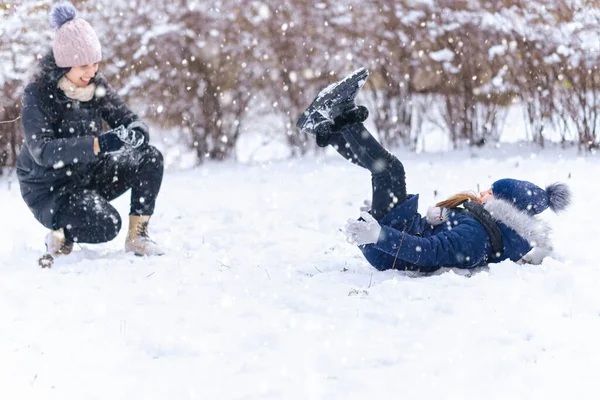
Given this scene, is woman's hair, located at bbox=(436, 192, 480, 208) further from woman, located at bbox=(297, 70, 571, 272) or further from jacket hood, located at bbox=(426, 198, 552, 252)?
jacket hood, located at bbox=(426, 198, 552, 252)

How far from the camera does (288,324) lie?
2.80 m

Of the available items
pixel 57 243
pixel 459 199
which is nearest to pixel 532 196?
pixel 459 199

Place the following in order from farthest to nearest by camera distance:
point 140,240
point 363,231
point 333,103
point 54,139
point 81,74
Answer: point 140,240 → point 81,74 → point 54,139 → point 333,103 → point 363,231

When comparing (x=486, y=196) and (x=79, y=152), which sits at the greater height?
(x=79, y=152)

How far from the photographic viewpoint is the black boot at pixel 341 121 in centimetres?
337

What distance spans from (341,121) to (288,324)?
1.13 meters

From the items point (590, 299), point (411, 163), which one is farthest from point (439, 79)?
point (590, 299)

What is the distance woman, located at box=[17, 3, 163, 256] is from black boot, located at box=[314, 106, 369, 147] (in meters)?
1.11

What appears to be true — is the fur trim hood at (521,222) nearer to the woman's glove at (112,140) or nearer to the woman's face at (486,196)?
the woman's face at (486,196)

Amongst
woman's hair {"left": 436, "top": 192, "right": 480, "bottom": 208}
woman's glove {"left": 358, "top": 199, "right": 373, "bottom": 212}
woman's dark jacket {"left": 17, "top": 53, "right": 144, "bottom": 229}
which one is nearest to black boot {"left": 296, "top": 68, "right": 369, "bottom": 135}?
woman's glove {"left": 358, "top": 199, "right": 373, "bottom": 212}

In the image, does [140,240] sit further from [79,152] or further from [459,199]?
[459,199]

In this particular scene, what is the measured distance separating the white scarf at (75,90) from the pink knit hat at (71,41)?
0.10m

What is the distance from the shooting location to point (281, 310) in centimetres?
300

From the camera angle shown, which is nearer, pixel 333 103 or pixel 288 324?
pixel 288 324
